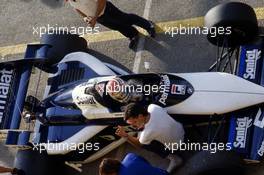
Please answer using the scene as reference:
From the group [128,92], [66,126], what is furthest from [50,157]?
[128,92]

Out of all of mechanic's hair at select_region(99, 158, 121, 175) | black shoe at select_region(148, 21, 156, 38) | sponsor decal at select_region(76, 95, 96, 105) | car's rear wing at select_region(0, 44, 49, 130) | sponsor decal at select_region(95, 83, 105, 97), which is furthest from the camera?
black shoe at select_region(148, 21, 156, 38)

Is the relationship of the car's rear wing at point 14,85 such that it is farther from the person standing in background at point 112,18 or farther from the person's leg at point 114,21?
the person's leg at point 114,21

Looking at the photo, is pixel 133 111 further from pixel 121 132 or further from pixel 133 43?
pixel 133 43

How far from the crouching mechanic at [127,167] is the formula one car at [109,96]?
36.9 inches

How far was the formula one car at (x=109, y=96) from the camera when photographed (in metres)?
5.88

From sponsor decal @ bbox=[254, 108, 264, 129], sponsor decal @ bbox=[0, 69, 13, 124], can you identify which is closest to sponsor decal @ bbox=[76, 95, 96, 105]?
sponsor decal @ bbox=[0, 69, 13, 124]

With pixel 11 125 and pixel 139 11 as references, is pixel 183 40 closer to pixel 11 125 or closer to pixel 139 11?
pixel 139 11

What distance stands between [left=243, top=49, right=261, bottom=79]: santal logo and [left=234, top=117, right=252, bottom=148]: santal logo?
20.4 inches

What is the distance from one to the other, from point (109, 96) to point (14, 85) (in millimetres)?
1634

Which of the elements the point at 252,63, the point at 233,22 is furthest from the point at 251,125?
the point at 233,22

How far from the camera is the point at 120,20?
24.5 feet

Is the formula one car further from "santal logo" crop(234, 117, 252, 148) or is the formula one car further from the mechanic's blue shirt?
the mechanic's blue shirt

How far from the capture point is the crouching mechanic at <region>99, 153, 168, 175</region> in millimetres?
5109

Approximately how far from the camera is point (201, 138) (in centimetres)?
646
